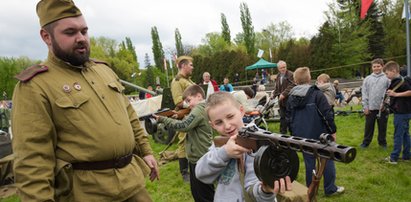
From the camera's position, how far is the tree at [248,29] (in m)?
63.2

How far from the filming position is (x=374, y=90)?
6523 millimetres

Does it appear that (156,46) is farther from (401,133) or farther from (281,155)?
(281,155)

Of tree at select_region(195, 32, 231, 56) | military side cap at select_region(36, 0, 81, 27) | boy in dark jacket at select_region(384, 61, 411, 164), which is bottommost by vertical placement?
boy in dark jacket at select_region(384, 61, 411, 164)

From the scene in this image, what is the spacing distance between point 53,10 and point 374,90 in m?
6.42

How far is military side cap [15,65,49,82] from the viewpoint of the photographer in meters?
2.06

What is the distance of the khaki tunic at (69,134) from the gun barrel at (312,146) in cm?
116

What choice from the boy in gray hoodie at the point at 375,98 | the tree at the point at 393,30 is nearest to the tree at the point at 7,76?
the tree at the point at 393,30

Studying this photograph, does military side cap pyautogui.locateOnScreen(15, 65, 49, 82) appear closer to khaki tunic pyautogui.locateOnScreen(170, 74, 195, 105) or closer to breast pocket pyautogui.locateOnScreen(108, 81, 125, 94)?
breast pocket pyautogui.locateOnScreen(108, 81, 125, 94)

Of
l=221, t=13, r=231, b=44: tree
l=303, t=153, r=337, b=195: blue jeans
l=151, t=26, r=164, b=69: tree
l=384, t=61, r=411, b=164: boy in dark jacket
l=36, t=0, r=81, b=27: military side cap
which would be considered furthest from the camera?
l=151, t=26, r=164, b=69: tree

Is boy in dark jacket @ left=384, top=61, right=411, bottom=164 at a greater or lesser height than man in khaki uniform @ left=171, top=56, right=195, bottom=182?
lesser

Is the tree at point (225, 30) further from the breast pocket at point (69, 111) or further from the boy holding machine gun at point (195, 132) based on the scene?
the breast pocket at point (69, 111)

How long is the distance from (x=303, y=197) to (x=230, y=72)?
43516 millimetres

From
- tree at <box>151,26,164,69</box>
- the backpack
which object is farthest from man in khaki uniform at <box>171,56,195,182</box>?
tree at <box>151,26,164,69</box>

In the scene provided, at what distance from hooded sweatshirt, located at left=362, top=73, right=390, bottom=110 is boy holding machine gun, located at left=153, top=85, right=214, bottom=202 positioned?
431 centimetres
